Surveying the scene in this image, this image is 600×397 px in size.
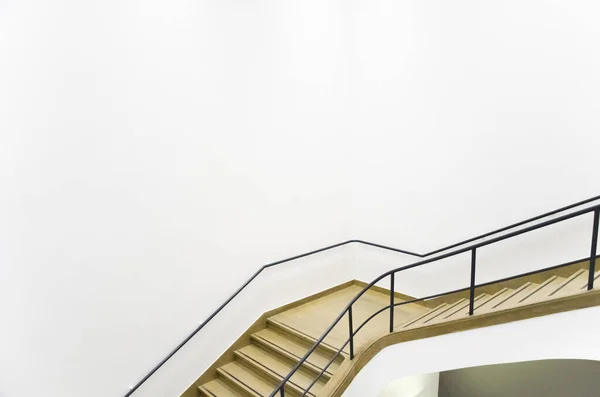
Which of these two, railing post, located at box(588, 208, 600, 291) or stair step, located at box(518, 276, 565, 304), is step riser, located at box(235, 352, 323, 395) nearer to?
stair step, located at box(518, 276, 565, 304)

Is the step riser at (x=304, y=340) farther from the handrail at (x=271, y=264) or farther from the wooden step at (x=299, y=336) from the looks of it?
the handrail at (x=271, y=264)

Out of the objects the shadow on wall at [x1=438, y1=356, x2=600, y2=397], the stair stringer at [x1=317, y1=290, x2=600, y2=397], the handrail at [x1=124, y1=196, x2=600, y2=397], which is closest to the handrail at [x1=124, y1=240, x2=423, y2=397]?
the handrail at [x1=124, y1=196, x2=600, y2=397]

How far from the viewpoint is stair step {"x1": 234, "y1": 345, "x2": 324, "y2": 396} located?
3.65m

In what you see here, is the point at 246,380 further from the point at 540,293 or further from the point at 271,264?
the point at 540,293

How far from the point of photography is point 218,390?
401 cm

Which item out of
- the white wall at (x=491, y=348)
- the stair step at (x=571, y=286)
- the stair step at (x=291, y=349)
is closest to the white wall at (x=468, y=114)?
the stair step at (x=571, y=286)

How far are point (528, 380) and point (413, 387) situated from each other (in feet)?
7.23

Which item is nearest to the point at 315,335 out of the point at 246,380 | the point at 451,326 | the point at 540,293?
the point at 246,380

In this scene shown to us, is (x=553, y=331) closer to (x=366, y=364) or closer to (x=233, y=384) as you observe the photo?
(x=366, y=364)

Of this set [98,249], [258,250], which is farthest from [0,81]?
[258,250]

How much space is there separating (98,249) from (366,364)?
283 centimetres

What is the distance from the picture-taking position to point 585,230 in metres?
3.58

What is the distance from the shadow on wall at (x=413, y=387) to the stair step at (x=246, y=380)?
5.38 feet

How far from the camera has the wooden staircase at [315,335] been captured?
3455 mm
